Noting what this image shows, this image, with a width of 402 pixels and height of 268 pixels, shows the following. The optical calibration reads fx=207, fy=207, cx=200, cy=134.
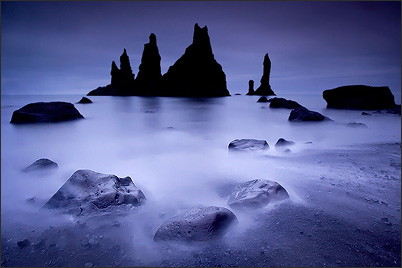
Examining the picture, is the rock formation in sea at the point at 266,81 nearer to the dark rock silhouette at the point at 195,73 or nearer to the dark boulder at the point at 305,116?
the dark rock silhouette at the point at 195,73

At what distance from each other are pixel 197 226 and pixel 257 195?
4.05 ft

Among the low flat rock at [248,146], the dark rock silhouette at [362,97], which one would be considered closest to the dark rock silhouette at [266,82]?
the dark rock silhouette at [362,97]

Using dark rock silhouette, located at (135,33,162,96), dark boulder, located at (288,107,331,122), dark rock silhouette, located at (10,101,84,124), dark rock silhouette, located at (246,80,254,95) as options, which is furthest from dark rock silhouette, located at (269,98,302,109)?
dark rock silhouette, located at (246,80,254,95)

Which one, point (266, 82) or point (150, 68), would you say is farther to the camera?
point (266, 82)

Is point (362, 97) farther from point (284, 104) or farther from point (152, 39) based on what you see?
point (152, 39)

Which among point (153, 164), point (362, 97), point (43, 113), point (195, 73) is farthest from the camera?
point (195, 73)

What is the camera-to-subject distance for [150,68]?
85.9m

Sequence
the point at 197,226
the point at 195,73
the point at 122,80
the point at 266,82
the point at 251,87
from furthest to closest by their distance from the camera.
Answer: the point at 251,87, the point at 122,80, the point at 266,82, the point at 195,73, the point at 197,226

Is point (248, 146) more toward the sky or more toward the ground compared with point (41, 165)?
more toward the sky

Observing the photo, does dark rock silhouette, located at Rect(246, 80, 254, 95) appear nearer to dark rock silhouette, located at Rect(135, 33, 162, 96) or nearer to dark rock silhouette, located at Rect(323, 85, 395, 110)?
dark rock silhouette, located at Rect(135, 33, 162, 96)

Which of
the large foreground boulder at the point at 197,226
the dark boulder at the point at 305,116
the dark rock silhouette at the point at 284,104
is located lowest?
the large foreground boulder at the point at 197,226

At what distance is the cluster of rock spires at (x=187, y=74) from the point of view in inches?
3226

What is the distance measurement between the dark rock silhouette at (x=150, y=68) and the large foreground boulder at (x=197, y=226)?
283 ft

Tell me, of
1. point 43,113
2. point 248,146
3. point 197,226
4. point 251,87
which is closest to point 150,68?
point 251,87
